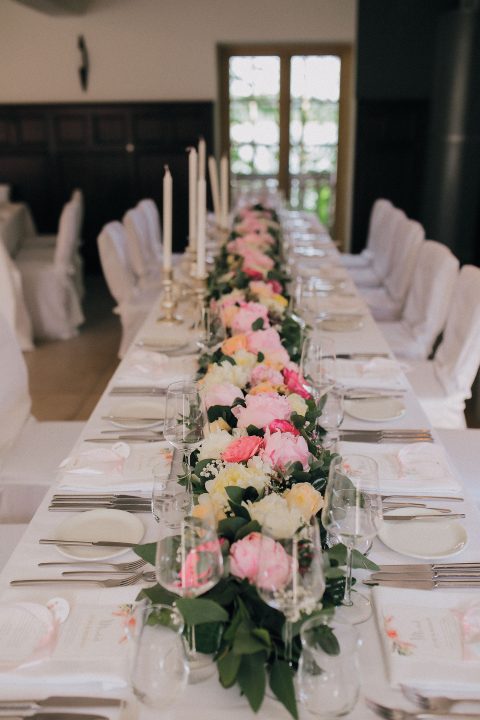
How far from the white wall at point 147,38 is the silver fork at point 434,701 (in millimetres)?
7648

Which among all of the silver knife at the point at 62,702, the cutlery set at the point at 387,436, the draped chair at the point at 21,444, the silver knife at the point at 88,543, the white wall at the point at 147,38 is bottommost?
the draped chair at the point at 21,444

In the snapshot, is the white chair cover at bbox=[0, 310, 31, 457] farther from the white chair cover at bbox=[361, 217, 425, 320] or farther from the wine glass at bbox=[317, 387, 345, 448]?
the white chair cover at bbox=[361, 217, 425, 320]

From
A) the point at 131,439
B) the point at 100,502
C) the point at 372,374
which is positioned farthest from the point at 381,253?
the point at 100,502

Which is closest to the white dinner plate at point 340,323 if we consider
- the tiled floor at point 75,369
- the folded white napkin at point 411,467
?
the folded white napkin at point 411,467

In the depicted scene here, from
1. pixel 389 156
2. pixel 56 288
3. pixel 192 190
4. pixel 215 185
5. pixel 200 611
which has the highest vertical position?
pixel 192 190

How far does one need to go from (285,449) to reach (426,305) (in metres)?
2.58

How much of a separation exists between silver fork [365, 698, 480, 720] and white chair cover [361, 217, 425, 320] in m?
3.59

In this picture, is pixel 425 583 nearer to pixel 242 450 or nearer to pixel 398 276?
pixel 242 450

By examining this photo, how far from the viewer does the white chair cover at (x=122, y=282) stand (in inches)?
182

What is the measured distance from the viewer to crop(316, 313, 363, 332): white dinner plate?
3.30 meters

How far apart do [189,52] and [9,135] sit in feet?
6.89

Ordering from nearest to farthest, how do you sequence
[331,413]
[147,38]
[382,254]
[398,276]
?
[331,413], [398,276], [382,254], [147,38]

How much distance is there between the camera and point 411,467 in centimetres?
194

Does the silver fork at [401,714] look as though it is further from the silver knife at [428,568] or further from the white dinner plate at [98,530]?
the white dinner plate at [98,530]
